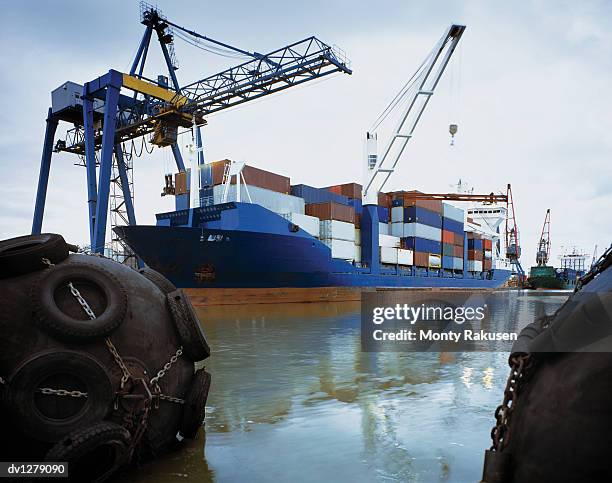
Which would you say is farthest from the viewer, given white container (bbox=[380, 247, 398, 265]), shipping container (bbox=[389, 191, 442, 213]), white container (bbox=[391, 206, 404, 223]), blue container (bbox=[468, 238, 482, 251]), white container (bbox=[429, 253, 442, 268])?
blue container (bbox=[468, 238, 482, 251])

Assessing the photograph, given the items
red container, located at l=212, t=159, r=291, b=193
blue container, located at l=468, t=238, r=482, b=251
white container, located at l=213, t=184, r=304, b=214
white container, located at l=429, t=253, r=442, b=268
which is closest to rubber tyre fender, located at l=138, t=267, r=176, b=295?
white container, located at l=213, t=184, r=304, b=214

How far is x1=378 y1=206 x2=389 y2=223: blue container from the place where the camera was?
134 feet

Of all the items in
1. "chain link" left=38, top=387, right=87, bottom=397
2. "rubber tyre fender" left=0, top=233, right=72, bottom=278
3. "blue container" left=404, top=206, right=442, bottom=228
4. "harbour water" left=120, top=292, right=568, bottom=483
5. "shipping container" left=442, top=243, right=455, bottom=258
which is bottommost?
"harbour water" left=120, top=292, right=568, bottom=483

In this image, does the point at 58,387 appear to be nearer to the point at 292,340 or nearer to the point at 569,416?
the point at 569,416

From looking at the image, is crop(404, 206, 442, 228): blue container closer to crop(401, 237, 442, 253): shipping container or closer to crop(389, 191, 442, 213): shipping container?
crop(389, 191, 442, 213): shipping container

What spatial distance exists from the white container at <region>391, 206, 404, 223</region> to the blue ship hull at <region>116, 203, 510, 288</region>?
14.5 m

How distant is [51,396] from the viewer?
3.11 metres

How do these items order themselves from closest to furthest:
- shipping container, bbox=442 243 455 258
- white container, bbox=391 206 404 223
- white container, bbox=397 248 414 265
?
white container, bbox=397 248 414 265 → white container, bbox=391 206 404 223 → shipping container, bbox=442 243 455 258

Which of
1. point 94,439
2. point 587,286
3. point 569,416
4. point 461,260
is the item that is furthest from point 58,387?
point 461,260

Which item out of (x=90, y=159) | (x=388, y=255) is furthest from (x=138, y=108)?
(x=388, y=255)

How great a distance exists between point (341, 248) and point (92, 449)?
29960mm

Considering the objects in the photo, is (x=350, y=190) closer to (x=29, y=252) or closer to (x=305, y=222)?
(x=305, y=222)

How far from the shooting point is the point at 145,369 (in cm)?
353

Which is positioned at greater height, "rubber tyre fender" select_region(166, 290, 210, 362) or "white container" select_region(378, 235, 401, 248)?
"white container" select_region(378, 235, 401, 248)
